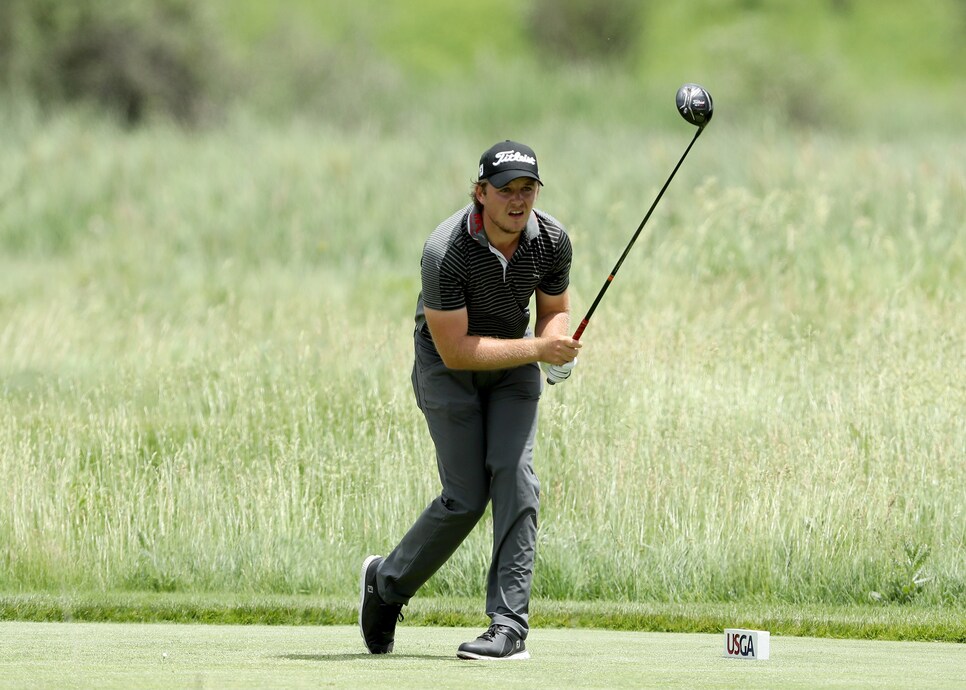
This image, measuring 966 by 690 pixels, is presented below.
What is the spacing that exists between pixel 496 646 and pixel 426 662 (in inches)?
11.1

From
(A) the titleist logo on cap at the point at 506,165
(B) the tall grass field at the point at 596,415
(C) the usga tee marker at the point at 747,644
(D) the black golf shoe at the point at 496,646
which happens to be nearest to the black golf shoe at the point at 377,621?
(D) the black golf shoe at the point at 496,646

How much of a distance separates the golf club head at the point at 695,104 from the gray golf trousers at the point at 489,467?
50.2 inches

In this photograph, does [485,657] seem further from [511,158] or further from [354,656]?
[511,158]

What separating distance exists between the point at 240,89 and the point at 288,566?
34663 mm

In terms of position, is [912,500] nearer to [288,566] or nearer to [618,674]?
[288,566]

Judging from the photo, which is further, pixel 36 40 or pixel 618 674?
pixel 36 40

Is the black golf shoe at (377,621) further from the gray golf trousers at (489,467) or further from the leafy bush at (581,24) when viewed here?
the leafy bush at (581,24)

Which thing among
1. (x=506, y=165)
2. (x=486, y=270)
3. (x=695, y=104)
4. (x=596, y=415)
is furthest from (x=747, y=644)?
(x=596, y=415)

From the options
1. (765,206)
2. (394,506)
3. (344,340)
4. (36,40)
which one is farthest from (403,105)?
(394,506)

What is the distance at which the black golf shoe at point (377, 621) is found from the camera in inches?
267

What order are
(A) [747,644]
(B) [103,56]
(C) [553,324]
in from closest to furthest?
(A) [747,644] < (C) [553,324] < (B) [103,56]

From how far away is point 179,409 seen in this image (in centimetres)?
1457

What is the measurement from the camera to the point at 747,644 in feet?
20.9

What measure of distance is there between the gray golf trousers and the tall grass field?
150 inches
